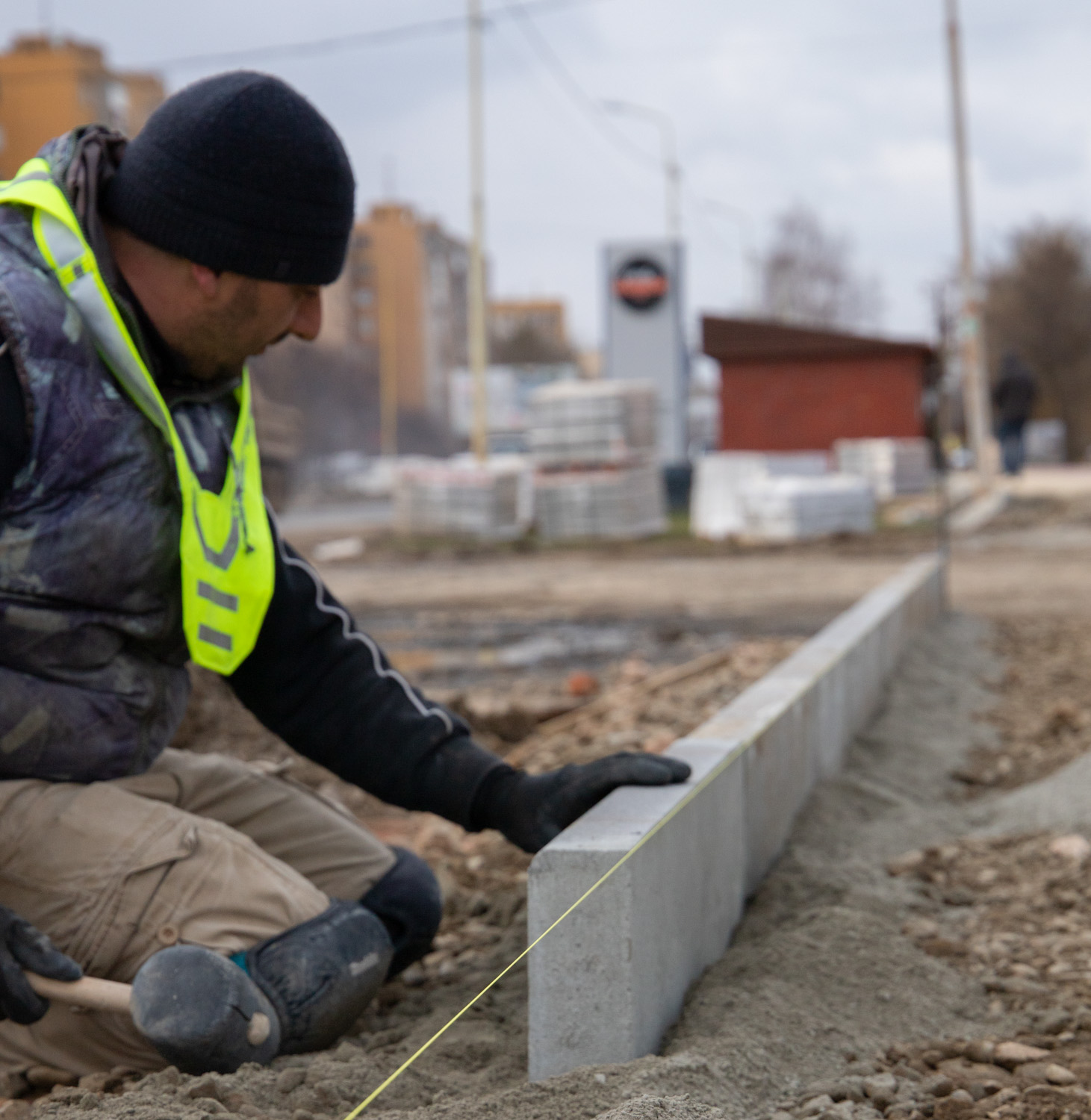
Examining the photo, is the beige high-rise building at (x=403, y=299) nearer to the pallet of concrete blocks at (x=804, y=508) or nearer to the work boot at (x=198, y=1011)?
the pallet of concrete blocks at (x=804, y=508)

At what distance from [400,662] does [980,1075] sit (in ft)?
18.7

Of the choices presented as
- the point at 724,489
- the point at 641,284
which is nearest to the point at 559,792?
the point at 724,489

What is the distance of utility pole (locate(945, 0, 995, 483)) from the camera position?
2231cm

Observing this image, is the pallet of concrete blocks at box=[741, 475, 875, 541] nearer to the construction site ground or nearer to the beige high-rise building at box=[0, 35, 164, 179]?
the construction site ground

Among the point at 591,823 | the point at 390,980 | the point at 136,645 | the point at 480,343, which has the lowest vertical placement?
the point at 390,980

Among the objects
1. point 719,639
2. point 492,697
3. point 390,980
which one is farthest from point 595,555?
point 390,980

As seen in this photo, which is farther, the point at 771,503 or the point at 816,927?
the point at 771,503

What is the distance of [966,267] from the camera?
22734 mm

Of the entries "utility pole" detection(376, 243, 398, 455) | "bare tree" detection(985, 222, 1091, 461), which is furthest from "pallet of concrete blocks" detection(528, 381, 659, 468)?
"utility pole" detection(376, 243, 398, 455)

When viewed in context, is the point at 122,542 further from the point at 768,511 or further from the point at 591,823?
the point at 768,511

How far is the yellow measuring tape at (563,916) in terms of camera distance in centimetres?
201

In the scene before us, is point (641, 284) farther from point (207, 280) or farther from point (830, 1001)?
point (830, 1001)

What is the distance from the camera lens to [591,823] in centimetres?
247

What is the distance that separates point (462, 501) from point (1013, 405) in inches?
400
